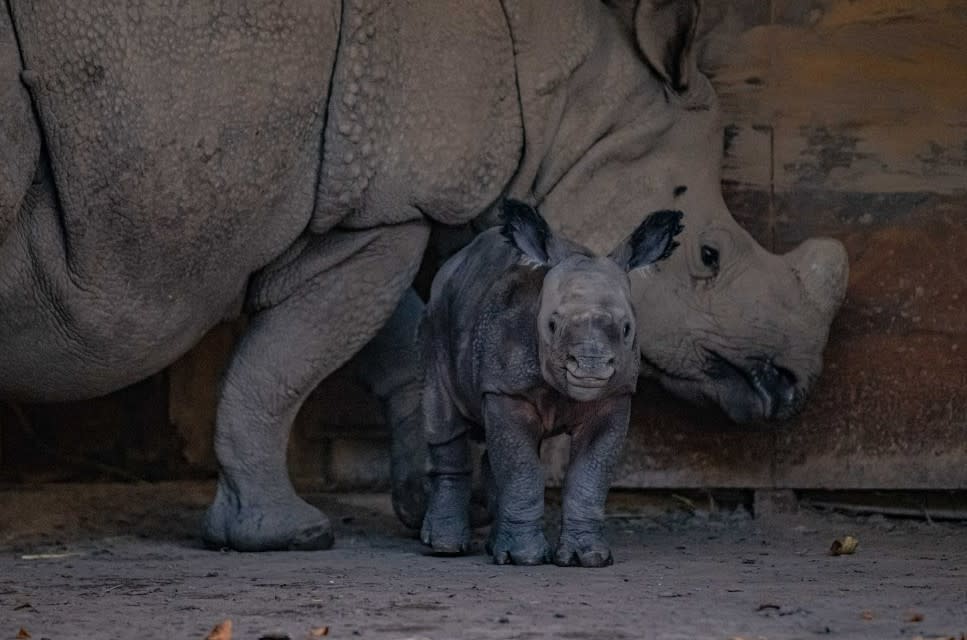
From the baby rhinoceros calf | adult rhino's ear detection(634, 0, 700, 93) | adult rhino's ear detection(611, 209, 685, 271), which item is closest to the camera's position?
the baby rhinoceros calf

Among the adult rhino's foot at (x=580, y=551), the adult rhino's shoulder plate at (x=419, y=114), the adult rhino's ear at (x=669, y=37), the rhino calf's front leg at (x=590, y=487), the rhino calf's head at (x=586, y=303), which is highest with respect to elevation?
the adult rhino's ear at (x=669, y=37)

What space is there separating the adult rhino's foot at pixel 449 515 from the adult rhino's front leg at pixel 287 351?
1.38 feet

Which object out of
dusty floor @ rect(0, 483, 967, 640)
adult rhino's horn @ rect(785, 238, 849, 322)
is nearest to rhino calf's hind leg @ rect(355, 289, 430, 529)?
dusty floor @ rect(0, 483, 967, 640)

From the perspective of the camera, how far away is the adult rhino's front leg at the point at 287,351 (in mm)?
7086

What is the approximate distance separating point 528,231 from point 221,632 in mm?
1962

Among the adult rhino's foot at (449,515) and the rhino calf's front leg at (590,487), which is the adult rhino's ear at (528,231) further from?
the adult rhino's foot at (449,515)

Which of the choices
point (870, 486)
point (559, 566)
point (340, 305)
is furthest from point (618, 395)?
point (870, 486)

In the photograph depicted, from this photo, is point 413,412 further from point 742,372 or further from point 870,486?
point 870,486

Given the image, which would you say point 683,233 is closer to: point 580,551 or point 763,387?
point 763,387

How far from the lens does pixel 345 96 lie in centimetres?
680

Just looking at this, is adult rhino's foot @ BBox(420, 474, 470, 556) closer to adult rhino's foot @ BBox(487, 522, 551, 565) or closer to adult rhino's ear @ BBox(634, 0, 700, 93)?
adult rhino's foot @ BBox(487, 522, 551, 565)

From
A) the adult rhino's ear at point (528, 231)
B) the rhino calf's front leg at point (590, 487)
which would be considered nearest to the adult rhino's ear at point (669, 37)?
the adult rhino's ear at point (528, 231)

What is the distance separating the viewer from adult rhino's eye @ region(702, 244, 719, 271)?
297 inches

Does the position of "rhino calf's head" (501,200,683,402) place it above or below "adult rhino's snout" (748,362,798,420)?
above
